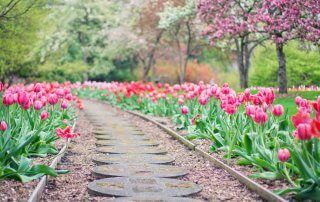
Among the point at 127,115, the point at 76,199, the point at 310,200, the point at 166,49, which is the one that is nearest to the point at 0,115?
the point at 76,199

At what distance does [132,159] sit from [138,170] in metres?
1.11

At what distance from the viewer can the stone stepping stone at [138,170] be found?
6.98m

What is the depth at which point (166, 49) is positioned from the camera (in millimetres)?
40906

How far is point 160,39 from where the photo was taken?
3650 cm

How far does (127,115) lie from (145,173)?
12265mm

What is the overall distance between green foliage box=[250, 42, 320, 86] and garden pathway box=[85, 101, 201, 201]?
11855 millimetres

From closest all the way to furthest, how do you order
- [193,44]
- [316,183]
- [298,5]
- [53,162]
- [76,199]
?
[316,183]
[76,199]
[53,162]
[298,5]
[193,44]

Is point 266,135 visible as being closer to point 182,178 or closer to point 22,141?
point 182,178

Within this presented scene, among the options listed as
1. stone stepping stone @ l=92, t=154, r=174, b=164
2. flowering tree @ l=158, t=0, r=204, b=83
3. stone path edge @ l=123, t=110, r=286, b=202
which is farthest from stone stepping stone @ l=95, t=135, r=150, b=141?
flowering tree @ l=158, t=0, r=204, b=83

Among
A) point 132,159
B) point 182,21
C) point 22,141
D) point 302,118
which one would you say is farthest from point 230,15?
point 302,118

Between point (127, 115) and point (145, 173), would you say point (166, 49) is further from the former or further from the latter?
point (145, 173)

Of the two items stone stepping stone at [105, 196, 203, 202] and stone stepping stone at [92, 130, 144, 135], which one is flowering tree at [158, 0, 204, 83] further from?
stone stepping stone at [105, 196, 203, 202]

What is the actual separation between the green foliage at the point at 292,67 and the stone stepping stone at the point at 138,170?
13.7 meters

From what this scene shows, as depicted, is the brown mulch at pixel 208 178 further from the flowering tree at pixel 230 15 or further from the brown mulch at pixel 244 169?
the flowering tree at pixel 230 15
